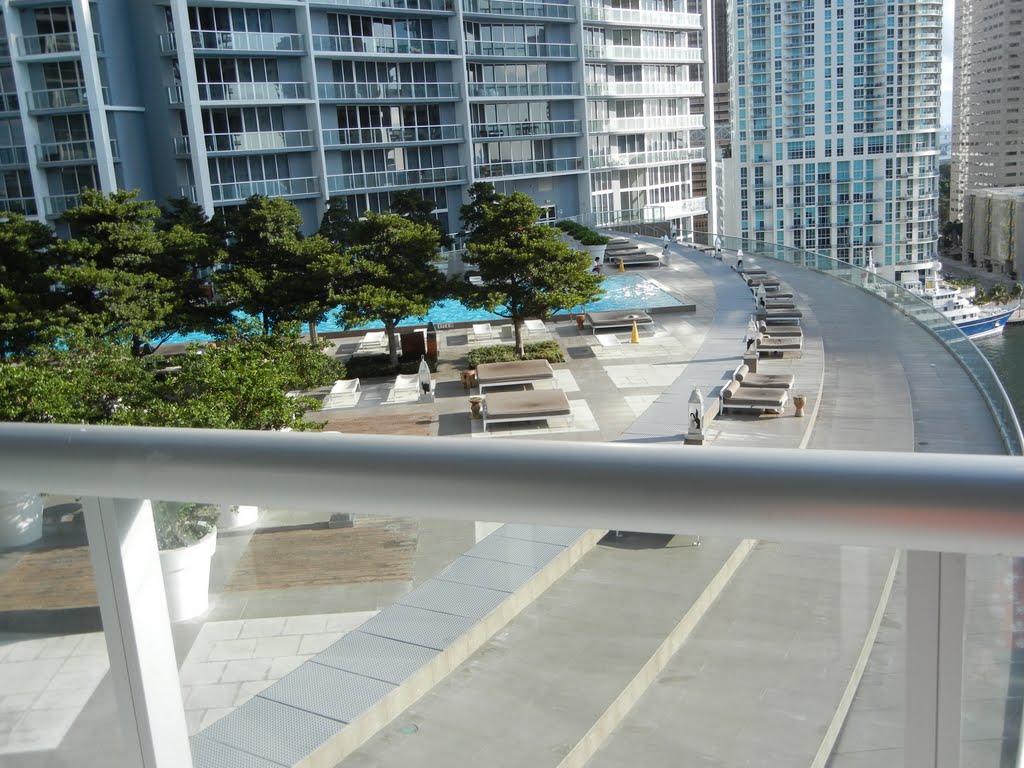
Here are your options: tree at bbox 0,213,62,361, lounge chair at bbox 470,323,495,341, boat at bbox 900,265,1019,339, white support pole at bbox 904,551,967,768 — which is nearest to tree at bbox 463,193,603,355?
lounge chair at bbox 470,323,495,341

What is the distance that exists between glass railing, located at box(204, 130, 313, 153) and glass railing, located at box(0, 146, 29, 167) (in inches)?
258

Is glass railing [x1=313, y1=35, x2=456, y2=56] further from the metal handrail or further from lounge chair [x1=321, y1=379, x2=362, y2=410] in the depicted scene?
the metal handrail

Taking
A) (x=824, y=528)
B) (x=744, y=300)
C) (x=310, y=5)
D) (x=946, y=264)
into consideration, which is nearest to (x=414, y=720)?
(x=824, y=528)

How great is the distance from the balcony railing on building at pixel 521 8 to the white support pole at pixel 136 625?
48.9m

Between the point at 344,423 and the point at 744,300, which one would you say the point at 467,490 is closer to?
the point at 344,423

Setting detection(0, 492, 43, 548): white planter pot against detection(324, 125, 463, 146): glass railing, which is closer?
detection(0, 492, 43, 548): white planter pot

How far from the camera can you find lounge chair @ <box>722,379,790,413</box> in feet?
58.7

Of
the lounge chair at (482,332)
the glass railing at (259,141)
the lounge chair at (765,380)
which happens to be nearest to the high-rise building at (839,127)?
the glass railing at (259,141)

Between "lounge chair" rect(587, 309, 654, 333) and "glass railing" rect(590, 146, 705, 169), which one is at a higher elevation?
"glass railing" rect(590, 146, 705, 169)

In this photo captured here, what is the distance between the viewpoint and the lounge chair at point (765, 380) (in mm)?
19141

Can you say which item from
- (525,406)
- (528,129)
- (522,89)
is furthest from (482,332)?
(522,89)

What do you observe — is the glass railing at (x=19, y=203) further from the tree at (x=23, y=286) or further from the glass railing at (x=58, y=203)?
the tree at (x=23, y=286)

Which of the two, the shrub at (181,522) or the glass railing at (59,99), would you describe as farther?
the glass railing at (59,99)

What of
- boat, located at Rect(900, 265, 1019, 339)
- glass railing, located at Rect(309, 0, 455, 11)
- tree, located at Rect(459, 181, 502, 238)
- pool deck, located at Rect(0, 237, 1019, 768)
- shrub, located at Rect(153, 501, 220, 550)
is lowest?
boat, located at Rect(900, 265, 1019, 339)
